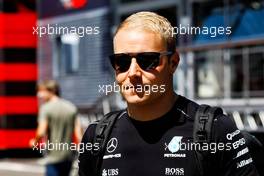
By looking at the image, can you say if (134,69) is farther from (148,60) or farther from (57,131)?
(57,131)

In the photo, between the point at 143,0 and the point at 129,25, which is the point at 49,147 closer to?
the point at 129,25

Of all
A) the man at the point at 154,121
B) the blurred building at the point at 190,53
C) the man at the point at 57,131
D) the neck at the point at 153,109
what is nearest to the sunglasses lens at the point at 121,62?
the man at the point at 154,121

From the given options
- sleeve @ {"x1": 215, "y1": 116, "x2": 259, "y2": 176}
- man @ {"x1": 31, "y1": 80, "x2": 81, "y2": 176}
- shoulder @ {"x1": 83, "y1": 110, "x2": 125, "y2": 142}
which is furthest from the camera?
man @ {"x1": 31, "y1": 80, "x2": 81, "y2": 176}

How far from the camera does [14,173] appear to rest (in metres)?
15.5

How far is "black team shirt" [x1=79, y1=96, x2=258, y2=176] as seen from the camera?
8.39 ft

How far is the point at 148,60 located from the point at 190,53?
14.5m

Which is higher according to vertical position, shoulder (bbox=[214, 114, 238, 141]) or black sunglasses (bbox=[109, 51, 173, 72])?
black sunglasses (bbox=[109, 51, 173, 72])

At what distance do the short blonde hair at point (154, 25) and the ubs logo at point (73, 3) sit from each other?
17975mm

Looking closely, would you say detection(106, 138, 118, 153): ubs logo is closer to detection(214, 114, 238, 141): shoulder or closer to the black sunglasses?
the black sunglasses

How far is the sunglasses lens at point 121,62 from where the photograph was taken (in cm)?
266

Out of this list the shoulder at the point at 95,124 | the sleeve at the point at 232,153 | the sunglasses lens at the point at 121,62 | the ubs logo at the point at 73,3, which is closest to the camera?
the sleeve at the point at 232,153

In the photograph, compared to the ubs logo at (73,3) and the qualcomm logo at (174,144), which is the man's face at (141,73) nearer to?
the qualcomm logo at (174,144)

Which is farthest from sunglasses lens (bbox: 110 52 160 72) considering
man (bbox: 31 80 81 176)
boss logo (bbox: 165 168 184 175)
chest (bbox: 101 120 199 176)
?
man (bbox: 31 80 81 176)

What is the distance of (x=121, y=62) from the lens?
2674mm
